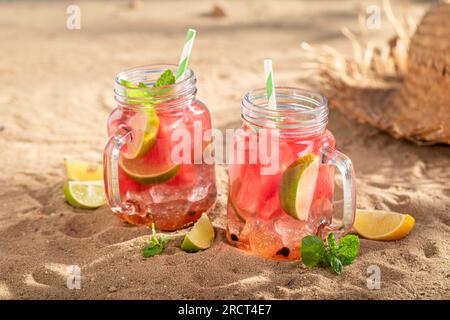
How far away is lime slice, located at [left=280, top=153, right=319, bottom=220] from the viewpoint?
6.35 ft

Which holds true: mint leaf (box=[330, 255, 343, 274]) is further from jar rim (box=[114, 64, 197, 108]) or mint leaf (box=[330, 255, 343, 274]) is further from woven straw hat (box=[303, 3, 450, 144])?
woven straw hat (box=[303, 3, 450, 144])

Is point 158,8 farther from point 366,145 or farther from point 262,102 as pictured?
point 262,102

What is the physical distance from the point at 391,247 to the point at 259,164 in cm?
60

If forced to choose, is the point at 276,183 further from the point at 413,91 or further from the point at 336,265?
the point at 413,91

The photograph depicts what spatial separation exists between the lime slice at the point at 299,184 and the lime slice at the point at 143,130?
0.51 m

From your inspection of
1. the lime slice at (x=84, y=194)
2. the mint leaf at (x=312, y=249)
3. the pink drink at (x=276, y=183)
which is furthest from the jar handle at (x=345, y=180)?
the lime slice at (x=84, y=194)

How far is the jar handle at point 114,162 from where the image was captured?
213 centimetres

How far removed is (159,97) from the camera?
216 centimetres

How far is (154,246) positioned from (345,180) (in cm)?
70

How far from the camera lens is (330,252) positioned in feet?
6.63

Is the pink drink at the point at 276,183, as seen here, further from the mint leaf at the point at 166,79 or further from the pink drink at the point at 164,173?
the mint leaf at the point at 166,79

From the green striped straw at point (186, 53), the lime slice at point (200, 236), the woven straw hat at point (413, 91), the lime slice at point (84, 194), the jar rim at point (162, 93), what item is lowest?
the lime slice at point (84, 194)

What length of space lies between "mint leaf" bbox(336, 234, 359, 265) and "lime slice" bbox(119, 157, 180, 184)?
0.64 metres

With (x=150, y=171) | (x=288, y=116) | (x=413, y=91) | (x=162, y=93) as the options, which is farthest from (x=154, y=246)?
(x=413, y=91)
